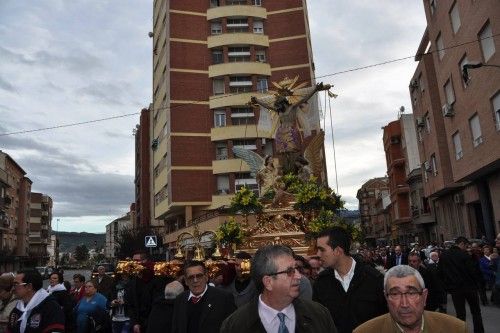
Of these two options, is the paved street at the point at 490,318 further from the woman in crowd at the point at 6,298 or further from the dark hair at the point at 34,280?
the woman in crowd at the point at 6,298

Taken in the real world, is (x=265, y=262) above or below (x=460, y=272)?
above

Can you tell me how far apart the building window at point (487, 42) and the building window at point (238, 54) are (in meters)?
24.0

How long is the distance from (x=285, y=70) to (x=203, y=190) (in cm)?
1319

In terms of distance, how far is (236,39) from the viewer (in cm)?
4069

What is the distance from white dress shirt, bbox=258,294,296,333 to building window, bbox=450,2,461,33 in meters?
24.2

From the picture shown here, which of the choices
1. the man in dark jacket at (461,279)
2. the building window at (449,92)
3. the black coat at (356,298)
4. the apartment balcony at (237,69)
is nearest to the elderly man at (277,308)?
the black coat at (356,298)

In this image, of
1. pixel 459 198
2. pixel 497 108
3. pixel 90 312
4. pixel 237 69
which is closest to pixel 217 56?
pixel 237 69

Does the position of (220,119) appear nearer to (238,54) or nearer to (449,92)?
(238,54)

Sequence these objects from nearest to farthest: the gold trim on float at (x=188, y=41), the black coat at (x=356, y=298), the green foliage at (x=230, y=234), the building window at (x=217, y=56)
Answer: the black coat at (x=356, y=298), the green foliage at (x=230, y=234), the gold trim on float at (x=188, y=41), the building window at (x=217, y=56)

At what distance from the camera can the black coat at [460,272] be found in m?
8.64

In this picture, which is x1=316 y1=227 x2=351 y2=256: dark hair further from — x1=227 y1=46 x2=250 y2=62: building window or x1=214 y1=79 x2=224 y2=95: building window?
x1=227 y1=46 x2=250 y2=62: building window

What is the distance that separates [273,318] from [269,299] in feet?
0.38

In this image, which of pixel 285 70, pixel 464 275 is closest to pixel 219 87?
pixel 285 70

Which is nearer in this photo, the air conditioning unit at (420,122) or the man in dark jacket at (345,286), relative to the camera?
the man in dark jacket at (345,286)
